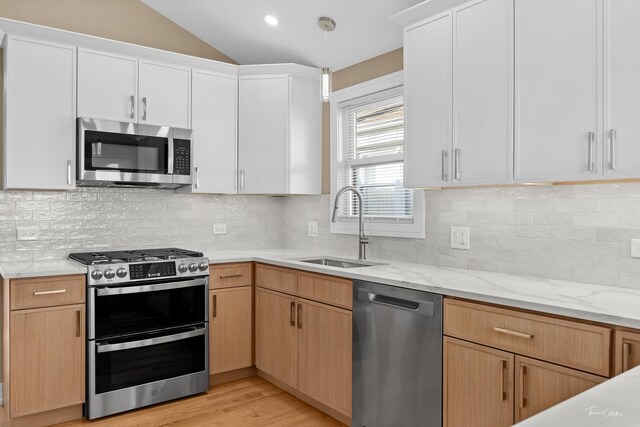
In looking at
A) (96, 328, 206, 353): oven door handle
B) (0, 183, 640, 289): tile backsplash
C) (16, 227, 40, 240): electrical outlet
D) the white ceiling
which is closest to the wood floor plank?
(96, 328, 206, 353): oven door handle

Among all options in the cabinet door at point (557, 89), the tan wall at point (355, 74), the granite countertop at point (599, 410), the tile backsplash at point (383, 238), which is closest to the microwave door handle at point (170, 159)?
the tile backsplash at point (383, 238)

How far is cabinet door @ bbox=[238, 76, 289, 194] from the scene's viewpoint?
385 cm

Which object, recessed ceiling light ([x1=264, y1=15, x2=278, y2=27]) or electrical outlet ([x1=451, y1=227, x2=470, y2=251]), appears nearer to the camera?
electrical outlet ([x1=451, y1=227, x2=470, y2=251])

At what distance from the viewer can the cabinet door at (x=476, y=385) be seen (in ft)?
6.32

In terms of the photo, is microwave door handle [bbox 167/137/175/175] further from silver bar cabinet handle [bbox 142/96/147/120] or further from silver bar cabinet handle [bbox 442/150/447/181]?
silver bar cabinet handle [bbox 442/150/447/181]

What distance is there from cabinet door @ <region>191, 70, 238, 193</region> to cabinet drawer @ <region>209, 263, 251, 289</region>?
676 millimetres

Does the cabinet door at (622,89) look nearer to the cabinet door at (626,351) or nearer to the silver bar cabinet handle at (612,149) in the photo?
the silver bar cabinet handle at (612,149)

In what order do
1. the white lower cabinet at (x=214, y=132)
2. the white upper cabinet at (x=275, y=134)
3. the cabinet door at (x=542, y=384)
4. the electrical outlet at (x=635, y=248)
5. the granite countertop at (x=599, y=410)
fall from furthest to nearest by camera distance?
the white upper cabinet at (x=275, y=134) → the white lower cabinet at (x=214, y=132) → the electrical outlet at (x=635, y=248) → the cabinet door at (x=542, y=384) → the granite countertop at (x=599, y=410)

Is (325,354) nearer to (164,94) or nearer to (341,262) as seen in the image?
(341,262)

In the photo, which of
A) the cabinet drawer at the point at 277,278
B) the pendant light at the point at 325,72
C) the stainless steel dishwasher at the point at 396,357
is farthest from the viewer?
the cabinet drawer at the point at 277,278

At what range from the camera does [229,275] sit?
349 cm

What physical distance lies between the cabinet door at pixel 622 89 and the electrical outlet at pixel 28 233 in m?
3.45

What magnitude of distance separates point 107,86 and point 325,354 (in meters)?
2.34

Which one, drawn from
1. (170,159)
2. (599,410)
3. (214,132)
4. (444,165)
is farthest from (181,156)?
(599,410)
